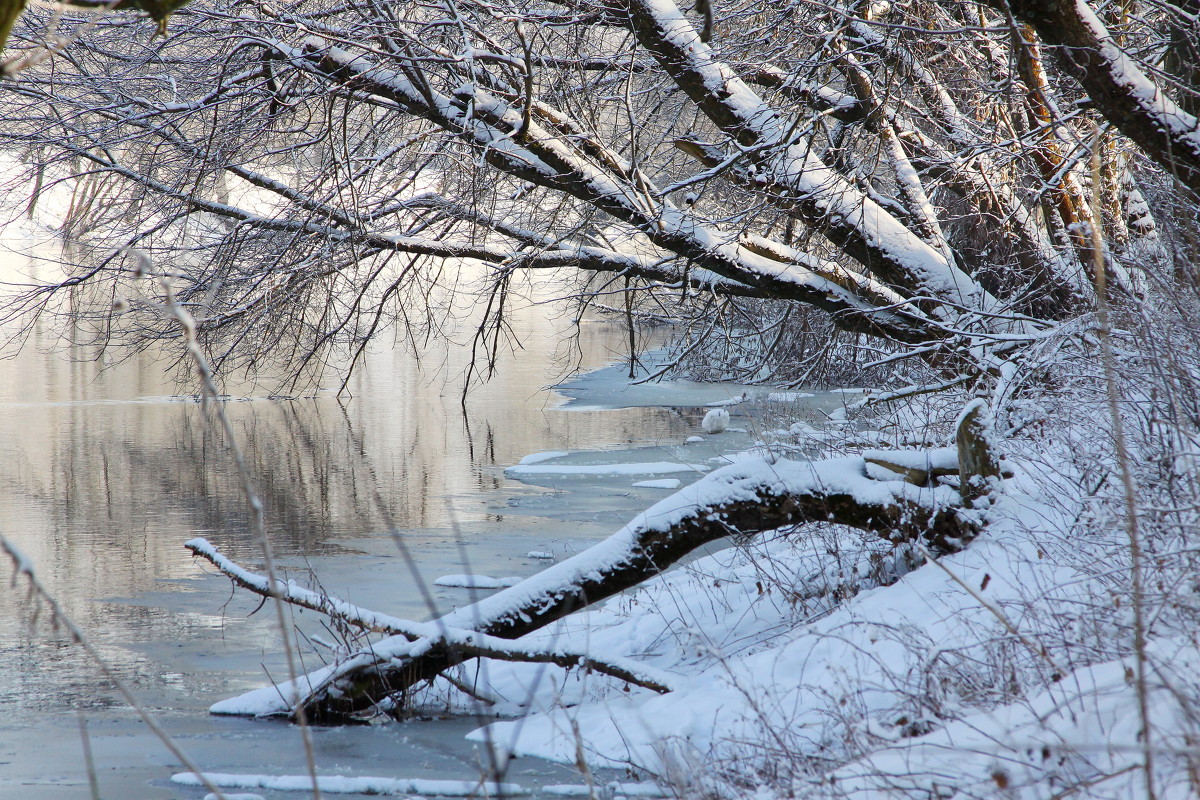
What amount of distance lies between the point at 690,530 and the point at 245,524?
6410 millimetres

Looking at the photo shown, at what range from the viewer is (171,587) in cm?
794

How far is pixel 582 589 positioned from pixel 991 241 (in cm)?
506

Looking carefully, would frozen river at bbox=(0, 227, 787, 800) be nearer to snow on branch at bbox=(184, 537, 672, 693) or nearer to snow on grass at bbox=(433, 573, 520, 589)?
snow on grass at bbox=(433, 573, 520, 589)

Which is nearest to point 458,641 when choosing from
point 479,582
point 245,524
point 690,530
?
point 690,530

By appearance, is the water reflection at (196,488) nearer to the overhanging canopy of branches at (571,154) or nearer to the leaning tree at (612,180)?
the leaning tree at (612,180)

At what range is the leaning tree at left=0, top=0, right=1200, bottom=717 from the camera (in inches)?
212

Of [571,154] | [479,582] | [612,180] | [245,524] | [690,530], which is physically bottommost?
[479,582]

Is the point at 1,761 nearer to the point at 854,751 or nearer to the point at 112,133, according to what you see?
the point at 854,751

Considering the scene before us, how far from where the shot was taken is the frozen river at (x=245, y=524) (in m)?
4.85

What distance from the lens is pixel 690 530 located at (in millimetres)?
5371

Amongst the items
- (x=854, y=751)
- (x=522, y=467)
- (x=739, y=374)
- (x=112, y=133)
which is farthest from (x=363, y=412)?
(x=854, y=751)

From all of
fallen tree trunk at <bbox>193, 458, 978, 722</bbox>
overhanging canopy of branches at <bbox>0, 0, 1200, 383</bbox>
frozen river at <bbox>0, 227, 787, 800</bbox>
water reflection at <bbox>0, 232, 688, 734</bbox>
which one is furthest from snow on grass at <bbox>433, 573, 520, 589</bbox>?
overhanging canopy of branches at <bbox>0, 0, 1200, 383</bbox>

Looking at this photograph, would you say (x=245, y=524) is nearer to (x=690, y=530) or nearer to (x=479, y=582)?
(x=479, y=582)

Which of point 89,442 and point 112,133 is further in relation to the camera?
point 89,442
